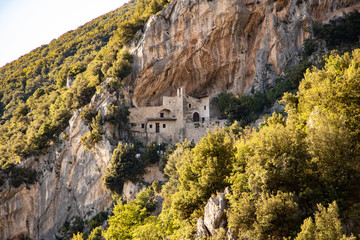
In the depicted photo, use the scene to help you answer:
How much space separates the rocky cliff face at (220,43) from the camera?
57531 millimetres

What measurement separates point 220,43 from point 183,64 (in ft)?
22.4

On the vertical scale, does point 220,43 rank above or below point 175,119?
above

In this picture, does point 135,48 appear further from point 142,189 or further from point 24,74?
point 24,74

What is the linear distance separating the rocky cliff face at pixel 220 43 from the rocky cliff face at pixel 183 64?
0.15 metres

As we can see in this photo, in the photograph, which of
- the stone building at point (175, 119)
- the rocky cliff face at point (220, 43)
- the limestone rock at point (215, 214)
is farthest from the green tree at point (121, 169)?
the limestone rock at point (215, 214)

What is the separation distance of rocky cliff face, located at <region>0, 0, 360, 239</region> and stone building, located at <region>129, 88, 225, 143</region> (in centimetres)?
420

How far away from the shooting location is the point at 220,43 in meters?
60.1

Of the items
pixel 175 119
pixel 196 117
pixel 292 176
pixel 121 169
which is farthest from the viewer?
pixel 196 117

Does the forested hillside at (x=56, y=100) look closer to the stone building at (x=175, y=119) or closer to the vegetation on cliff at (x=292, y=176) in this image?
the stone building at (x=175, y=119)

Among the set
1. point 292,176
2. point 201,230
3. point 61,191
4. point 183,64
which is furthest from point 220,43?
point 201,230

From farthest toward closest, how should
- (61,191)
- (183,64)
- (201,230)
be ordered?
(183,64)
(61,191)
(201,230)

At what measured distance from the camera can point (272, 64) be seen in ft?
191

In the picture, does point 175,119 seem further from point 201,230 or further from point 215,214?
point 215,214

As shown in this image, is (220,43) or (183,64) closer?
(220,43)
